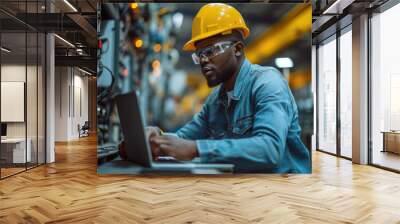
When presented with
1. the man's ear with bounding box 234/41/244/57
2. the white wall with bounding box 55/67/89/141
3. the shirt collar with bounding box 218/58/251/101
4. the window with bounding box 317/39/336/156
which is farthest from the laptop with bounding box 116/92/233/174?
the white wall with bounding box 55/67/89/141

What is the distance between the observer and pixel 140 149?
6.30m

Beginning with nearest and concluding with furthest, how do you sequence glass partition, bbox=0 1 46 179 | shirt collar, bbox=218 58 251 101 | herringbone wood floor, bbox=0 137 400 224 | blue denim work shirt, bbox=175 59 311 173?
1. herringbone wood floor, bbox=0 137 400 224
2. blue denim work shirt, bbox=175 59 311 173
3. shirt collar, bbox=218 58 251 101
4. glass partition, bbox=0 1 46 179

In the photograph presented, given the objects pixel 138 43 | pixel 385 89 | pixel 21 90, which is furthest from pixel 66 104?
pixel 385 89

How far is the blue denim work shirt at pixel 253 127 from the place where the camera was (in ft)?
19.6

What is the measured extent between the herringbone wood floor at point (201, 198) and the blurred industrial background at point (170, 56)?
35.0 inches

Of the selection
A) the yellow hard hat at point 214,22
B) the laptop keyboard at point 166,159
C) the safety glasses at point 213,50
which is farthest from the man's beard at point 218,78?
the laptop keyboard at point 166,159

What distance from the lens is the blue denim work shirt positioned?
235 inches

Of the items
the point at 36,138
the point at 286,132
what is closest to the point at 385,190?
the point at 286,132

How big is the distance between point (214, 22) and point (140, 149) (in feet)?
7.77

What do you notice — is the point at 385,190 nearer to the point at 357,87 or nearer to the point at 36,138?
the point at 357,87

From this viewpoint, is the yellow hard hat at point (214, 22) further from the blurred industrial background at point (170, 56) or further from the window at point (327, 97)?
the window at point (327, 97)

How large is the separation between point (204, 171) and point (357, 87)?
419cm

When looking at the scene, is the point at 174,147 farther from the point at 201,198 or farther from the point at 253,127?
the point at 201,198

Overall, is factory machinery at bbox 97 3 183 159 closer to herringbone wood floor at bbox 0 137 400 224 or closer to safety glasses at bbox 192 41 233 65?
safety glasses at bbox 192 41 233 65
